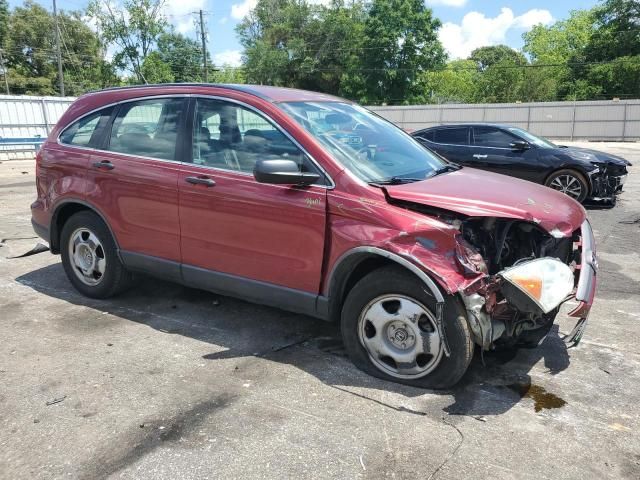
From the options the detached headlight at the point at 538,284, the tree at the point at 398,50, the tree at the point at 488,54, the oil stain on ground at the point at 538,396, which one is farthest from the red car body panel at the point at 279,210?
the tree at the point at 488,54

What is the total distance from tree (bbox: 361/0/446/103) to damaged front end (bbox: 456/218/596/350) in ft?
175

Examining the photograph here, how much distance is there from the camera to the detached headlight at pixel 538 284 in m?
3.13

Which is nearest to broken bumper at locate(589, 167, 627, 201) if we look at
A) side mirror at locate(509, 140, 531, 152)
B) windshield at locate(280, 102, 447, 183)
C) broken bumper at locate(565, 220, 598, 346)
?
side mirror at locate(509, 140, 531, 152)

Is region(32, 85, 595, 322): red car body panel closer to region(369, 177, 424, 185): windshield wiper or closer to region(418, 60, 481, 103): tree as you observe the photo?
region(369, 177, 424, 185): windshield wiper

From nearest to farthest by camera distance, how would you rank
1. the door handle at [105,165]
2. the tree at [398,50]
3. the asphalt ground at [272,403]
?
the asphalt ground at [272,403] < the door handle at [105,165] < the tree at [398,50]

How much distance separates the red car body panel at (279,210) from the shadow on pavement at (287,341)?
57 centimetres

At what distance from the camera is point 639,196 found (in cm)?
1142

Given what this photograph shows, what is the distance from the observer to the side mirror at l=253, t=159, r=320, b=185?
3539mm

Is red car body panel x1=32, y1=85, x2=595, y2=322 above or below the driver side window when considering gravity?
below

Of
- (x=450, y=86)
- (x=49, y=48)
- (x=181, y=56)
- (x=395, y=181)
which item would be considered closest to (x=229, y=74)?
(x=181, y=56)

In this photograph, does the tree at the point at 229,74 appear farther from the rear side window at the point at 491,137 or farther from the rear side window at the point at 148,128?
the rear side window at the point at 148,128

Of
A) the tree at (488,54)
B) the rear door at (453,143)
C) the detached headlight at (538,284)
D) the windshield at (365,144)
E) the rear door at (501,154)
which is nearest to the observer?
the detached headlight at (538,284)

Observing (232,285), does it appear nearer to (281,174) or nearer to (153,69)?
(281,174)

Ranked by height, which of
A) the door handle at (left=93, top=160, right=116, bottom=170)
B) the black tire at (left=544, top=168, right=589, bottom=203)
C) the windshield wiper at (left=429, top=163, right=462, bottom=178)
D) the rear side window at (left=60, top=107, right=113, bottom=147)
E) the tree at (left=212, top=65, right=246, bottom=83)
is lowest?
the black tire at (left=544, top=168, right=589, bottom=203)
